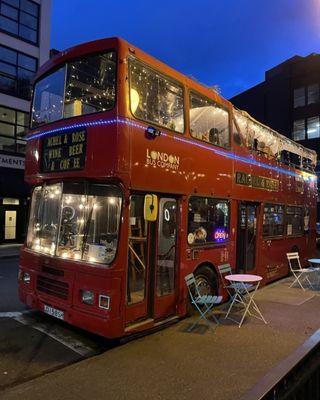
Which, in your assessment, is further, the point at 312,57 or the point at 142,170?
the point at 312,57

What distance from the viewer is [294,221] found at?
13.2m

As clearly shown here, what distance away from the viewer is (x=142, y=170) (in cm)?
624

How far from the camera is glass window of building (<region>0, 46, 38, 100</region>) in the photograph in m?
22.2

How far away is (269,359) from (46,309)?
3.40 meters

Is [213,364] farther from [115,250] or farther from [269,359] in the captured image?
[115,250]

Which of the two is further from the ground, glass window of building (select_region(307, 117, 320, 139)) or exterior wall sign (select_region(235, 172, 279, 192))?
glass window of building (select_region(307, 117, 320, 139))

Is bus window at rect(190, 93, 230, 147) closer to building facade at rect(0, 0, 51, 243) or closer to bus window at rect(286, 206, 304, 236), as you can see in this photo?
bus window at rect(286, 206, 304, 236)

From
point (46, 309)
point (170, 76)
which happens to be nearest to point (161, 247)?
point (46, 309)

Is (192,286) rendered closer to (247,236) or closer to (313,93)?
(247,236)

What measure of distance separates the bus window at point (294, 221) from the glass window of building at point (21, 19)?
18.0 metres

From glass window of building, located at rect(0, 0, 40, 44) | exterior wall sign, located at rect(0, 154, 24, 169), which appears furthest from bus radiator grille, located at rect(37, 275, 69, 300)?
glass window of building, located at rect(0, 0, 40, 44)

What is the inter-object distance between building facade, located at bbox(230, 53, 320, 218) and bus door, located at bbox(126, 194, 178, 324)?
36.5 metres

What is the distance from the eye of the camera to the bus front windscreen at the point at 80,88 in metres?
6.14

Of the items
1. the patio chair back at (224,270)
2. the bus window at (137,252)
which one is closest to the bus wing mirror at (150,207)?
the bus window at (137,252)
